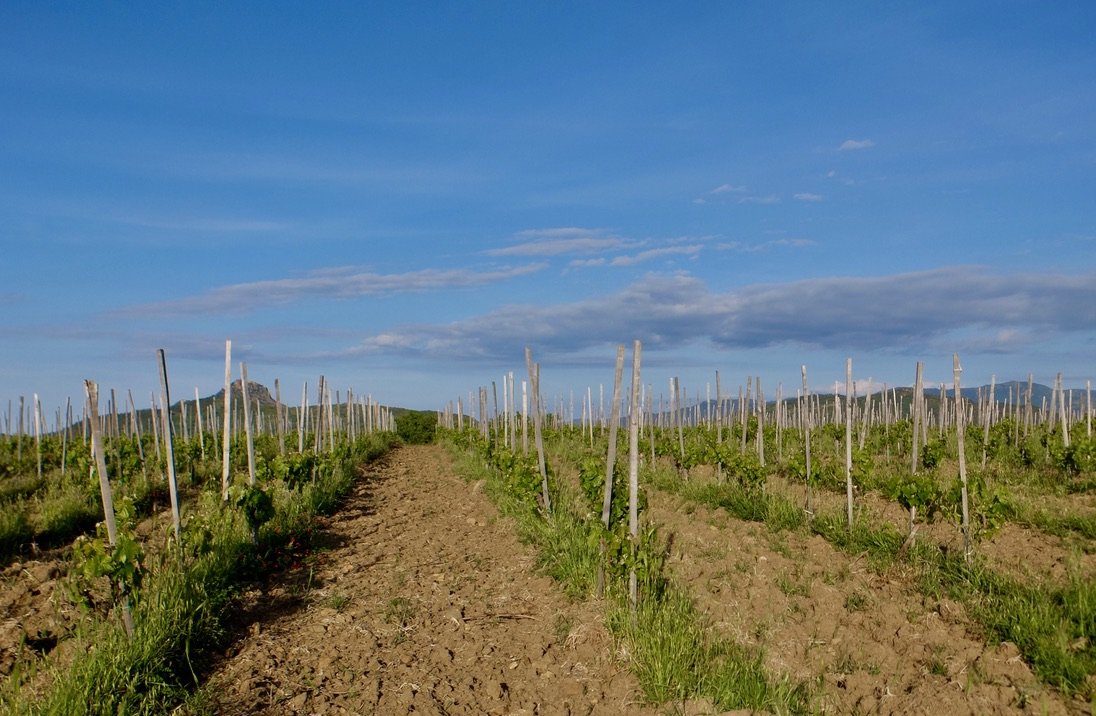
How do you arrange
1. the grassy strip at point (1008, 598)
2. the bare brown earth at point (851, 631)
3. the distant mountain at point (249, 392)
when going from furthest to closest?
the distant mountain at point (249, 392) → the grassy strip at point (1008, 598) → the bare brown earth at point (851, 631)

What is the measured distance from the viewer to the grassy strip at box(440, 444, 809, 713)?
4715 mm

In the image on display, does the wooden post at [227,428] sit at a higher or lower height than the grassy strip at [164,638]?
higher

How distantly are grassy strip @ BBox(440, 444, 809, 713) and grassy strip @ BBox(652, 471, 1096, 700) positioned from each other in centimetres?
182

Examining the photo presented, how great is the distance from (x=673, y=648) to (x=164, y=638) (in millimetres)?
3644

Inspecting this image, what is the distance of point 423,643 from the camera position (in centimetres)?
600

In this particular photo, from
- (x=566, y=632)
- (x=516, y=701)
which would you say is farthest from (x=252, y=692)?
(x=566, y=632)

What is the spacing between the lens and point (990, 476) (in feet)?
47.0

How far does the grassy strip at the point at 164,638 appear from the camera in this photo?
172 inches

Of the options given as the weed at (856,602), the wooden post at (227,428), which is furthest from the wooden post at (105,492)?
the weed at (856,602)

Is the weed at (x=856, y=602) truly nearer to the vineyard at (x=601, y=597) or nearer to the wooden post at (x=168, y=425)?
the vineyard at (x=601, y=597)

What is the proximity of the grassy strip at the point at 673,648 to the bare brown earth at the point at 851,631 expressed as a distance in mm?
290

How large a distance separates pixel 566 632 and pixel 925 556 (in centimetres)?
407

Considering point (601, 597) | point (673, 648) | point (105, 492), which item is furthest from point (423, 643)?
point (105, 492)

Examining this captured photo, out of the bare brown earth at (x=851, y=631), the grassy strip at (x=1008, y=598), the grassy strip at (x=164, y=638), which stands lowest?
the bare brown earth at (x=851, y=631)
